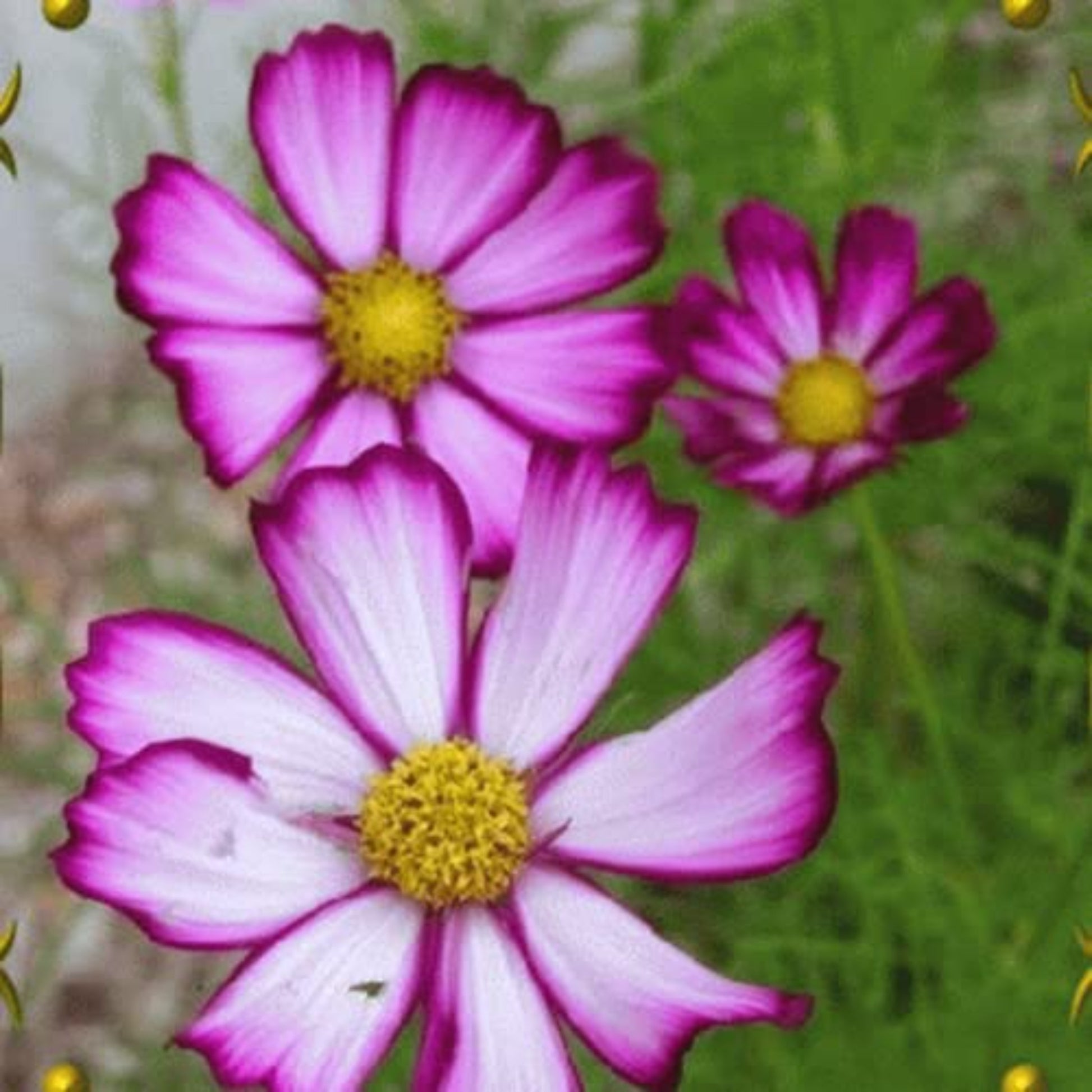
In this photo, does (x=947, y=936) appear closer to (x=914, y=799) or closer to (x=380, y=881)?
(x=914, y=799)

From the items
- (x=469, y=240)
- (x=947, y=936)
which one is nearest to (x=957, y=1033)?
(x=947, y=936)

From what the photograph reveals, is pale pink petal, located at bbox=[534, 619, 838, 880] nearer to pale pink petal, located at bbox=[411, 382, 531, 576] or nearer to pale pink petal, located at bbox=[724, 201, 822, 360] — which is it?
pale pink petal, located at bbox=[411, 382, 531, 576]

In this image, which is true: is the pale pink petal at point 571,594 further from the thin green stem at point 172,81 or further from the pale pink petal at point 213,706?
the thin green stem at point 172,81

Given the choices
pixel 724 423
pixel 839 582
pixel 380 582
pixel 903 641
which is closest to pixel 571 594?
pixel 380 582

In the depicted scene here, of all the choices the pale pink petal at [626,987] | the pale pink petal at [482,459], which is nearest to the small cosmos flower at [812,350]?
the pale pink petal at [482,459]

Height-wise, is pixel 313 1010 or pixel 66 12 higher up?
pixel 66 12

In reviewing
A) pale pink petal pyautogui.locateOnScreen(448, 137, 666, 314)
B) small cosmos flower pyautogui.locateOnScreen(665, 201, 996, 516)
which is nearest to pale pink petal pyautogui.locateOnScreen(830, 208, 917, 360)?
small cosmos flower pyautogui.locateOnScreen(665, 201, 996, 516)

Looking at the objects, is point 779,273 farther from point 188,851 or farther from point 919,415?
point 188,851
